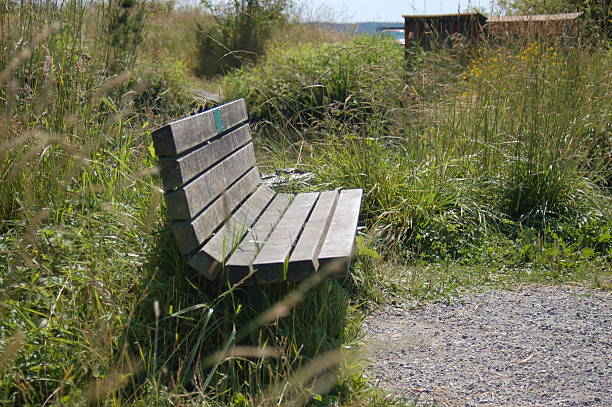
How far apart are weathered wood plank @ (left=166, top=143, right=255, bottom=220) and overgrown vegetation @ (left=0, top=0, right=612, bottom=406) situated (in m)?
0.10

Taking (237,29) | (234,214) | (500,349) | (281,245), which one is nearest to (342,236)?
(281,245)

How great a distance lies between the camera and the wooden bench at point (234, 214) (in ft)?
9.14

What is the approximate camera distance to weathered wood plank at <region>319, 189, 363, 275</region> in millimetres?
2799

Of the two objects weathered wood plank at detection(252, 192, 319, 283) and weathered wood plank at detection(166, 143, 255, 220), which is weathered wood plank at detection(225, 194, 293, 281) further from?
weathered wood plank at detection(166, 143, 255, 220)

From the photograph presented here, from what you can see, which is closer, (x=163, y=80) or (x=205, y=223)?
(x=205, y=223)

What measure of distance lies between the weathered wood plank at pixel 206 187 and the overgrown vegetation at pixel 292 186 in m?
0.10

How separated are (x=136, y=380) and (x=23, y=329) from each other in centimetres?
45

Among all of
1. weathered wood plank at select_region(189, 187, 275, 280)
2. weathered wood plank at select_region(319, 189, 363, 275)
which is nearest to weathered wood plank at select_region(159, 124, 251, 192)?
weathered wood plank at select_region(189, 187, 275, 280)

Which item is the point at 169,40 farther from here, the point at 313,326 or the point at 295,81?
the point at 313,326

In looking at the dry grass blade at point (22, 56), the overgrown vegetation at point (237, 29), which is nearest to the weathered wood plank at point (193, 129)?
the dry grass blade at point (22, 56)

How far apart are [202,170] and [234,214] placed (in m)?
0.40

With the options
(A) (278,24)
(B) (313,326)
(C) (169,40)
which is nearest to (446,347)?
(B) (313,326)

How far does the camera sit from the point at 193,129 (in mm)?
3090

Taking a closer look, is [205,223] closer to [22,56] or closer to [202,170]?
[202,170]
